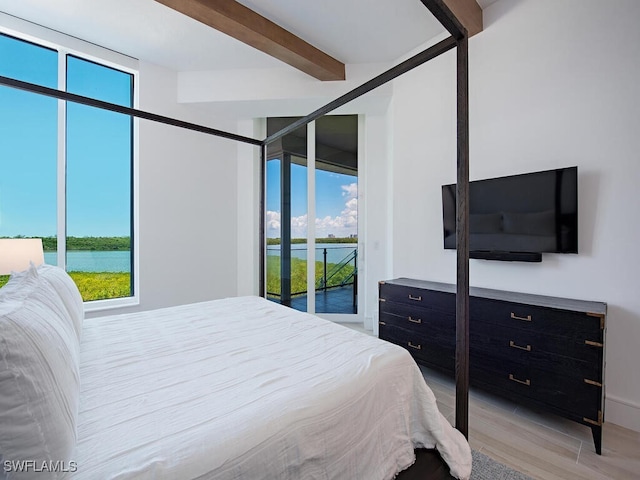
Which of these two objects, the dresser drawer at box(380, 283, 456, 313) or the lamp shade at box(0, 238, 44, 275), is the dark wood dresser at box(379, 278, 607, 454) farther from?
the lamp shade at box(0, 238, 44, 275)

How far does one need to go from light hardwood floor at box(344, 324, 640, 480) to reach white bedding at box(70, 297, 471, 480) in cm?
65

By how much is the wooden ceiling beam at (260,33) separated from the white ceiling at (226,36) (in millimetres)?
71

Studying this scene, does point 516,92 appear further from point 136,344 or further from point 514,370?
point 136,344

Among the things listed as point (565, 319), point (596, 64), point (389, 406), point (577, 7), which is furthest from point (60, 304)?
point (577, 7)

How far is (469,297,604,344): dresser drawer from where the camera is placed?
1.71 metres

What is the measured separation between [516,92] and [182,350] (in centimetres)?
290

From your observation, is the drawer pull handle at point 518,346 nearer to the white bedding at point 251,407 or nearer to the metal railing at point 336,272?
the white bedding at point 251,407

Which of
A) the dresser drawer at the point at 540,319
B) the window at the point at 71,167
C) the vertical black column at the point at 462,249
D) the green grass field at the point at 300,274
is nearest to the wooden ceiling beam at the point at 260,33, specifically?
the window at the point at 71,167

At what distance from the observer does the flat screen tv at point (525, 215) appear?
208 cm

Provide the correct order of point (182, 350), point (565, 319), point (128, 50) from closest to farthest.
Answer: point (182, 350) < point (565, 319) < point (128, 50)

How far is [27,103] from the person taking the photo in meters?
2.97

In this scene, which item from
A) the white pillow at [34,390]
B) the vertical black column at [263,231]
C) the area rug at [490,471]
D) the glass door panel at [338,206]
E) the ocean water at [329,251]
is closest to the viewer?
the white pillow at [34,390]

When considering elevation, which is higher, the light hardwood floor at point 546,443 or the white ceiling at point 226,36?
the white ceiling at point 226,36

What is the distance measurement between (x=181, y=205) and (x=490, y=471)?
3839mm
